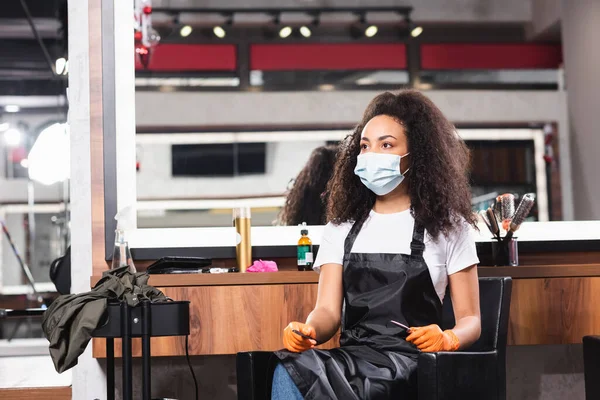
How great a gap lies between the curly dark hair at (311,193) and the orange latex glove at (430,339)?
149 centimetres

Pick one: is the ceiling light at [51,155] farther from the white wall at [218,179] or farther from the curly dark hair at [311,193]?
the curly dark hair at [311,193]

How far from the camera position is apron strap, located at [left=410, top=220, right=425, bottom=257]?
2.21m

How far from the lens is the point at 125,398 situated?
91.8 inches

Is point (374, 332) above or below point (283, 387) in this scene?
above

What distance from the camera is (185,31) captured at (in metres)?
5.56

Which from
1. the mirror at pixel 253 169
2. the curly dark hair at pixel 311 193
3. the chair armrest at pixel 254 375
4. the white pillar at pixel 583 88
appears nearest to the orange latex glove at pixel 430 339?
the chair armrest at pixel 254 375

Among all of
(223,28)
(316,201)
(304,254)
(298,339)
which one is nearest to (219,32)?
(223,28)

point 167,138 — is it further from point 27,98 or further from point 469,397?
point 469,397

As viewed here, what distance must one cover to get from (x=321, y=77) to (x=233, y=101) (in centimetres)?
73

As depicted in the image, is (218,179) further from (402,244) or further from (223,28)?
(402,244)

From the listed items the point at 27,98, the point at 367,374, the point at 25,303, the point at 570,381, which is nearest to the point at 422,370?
the point at 367,374

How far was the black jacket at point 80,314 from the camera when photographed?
7.43 feet

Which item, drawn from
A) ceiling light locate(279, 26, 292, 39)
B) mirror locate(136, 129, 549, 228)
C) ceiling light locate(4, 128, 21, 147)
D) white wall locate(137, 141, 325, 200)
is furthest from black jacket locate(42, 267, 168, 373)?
ceiling light locate(4, 128, 21, 147)

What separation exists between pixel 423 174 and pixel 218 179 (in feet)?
9.98
